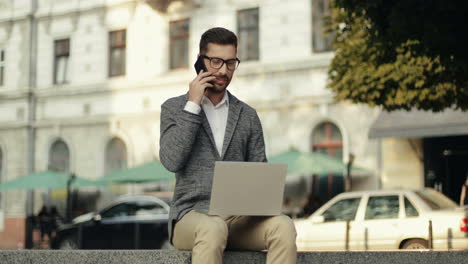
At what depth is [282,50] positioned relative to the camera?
2284 cm

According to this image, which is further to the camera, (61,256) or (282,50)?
(282,50)

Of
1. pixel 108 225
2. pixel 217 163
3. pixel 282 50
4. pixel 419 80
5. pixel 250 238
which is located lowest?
pixel 108 225

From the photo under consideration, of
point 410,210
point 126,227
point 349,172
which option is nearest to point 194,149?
point 410,210

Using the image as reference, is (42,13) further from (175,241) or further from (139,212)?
(175,241)

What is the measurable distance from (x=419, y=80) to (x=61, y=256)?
973cm

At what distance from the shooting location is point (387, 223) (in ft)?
42.4

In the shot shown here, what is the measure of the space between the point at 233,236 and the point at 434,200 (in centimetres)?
944

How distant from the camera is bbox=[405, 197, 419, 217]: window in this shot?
12812 mm

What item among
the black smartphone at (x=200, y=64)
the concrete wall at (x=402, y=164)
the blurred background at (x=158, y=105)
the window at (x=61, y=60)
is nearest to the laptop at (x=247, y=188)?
the black smartphone at (x=200, y=64)

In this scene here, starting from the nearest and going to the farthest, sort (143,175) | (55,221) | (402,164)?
Answer: (143,175), (402,164), (55,221)

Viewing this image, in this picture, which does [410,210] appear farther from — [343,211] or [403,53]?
[403,53]

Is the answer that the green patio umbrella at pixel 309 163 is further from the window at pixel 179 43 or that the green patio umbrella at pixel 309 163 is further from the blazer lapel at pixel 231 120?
the blazer lapel at pixel 231 120

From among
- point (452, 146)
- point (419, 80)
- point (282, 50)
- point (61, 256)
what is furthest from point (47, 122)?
point (61, 256)

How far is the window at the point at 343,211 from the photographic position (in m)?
13.4
